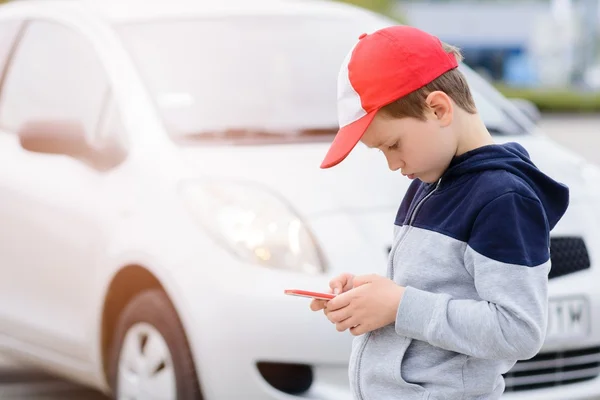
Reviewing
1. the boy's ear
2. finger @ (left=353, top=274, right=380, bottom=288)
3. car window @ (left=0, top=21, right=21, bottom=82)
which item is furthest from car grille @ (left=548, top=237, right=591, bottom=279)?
car window @ (left=0, top=21, right=21, bottom=82)

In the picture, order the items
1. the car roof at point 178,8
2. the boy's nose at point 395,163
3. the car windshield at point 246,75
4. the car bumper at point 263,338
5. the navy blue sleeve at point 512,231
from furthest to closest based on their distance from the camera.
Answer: the car roof at point 178,8 < the car windshield at point 246,75 < the car bumper at point 263,338 < the boy's nose at point 395,163 < the navy blue sleeve at point 512,231

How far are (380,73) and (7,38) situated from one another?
337cm

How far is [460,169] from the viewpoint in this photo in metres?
1.96

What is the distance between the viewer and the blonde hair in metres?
1.91

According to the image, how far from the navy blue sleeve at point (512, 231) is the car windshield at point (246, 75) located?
2.11 metres

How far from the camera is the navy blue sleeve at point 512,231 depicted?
6.06 ft

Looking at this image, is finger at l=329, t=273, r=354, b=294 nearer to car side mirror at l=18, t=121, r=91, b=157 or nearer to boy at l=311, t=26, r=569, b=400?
Result: boy at l=311, t=26, r=569, b=400

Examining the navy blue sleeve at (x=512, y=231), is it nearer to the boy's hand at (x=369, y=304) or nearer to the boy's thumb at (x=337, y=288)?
the boy's hand at (x=369, y=304)

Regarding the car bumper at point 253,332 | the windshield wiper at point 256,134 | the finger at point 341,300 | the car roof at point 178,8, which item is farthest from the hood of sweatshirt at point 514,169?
the car roof at point 178,8

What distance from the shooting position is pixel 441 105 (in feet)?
6.24

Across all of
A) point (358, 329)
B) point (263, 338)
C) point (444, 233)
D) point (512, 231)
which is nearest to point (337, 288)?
point (358, 329)

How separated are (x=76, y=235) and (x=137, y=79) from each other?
59 cm

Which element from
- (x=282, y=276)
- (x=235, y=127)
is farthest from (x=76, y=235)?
(x=282, y=276)

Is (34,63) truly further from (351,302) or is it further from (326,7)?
(351,302)
